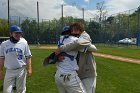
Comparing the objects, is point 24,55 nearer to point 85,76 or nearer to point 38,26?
point 85,76

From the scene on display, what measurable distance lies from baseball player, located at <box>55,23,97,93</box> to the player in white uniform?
0.10 m

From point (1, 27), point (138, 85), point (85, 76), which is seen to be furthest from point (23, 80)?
point (1, 27)

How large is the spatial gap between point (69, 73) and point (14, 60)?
234 cm

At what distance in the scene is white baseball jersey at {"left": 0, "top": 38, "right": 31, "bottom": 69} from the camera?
728 centimetres

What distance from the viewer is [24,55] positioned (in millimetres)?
7520

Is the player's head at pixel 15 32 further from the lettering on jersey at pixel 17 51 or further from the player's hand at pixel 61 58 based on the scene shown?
the player's hand at pixel 61 58

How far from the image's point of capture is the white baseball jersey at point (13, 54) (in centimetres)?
728

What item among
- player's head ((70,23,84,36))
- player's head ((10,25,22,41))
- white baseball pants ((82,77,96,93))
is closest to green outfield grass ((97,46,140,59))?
player's head ((10,25,22,41))

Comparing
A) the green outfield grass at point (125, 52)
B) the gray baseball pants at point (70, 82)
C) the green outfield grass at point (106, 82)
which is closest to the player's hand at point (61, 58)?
the gray baseball pants at point (70, 82)

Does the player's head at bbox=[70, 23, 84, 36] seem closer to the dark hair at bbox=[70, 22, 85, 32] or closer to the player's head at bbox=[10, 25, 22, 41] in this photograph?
the dark hair at bbox=[70, 22, 85, 32]

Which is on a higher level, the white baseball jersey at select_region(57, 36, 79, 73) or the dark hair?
the dark hair

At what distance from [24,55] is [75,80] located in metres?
2.52

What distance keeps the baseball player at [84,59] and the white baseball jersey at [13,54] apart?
7.00ft

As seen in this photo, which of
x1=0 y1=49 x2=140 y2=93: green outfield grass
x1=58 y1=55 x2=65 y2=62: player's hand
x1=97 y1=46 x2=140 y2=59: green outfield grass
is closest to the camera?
x1=58 y1=55 x2=65 y2=62: player's hand
